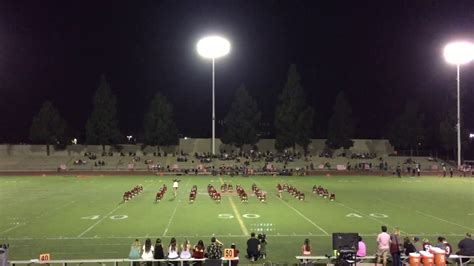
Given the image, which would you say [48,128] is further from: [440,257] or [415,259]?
[440,257]

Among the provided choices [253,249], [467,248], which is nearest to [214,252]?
[253,249]

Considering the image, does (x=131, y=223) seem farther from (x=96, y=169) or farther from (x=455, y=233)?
(x=96, y=169)

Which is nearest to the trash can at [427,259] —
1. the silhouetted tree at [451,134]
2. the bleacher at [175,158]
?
the bleacher at [175,158]

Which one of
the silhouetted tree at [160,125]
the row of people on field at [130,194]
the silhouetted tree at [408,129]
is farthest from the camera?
the silhouetted tree at [408,129]

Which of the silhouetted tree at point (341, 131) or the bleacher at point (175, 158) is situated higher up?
the silhouetted tree at point (341, 131)

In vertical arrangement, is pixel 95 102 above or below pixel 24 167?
above

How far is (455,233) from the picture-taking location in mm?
21578

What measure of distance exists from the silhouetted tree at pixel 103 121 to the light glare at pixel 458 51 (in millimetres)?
53981

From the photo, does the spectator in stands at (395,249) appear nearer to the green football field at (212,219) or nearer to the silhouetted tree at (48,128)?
the green football field at (212,219)

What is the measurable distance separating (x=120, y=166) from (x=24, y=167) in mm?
14149

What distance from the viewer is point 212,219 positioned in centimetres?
2534

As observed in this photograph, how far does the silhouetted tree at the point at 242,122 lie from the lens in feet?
275

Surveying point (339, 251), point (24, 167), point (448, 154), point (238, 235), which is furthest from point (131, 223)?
point (448, 154)

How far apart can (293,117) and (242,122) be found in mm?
8459
